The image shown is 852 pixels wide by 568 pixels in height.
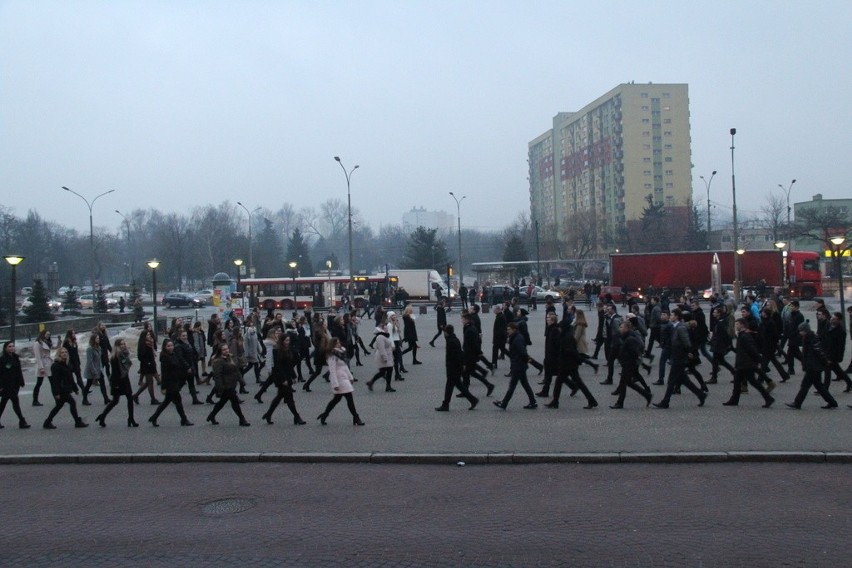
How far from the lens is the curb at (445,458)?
9391mm

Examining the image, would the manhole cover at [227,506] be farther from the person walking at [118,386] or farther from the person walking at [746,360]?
the person walking at [746,360]

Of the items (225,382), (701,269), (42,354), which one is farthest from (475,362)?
(701,269)

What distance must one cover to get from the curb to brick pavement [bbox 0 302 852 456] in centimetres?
24

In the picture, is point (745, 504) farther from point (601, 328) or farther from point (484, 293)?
point (484, 293)

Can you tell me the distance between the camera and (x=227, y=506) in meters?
8.23

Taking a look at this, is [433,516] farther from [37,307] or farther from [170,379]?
[37,307]

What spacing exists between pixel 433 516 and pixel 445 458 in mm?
2304

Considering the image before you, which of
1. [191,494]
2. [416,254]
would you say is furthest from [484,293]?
[191,494]

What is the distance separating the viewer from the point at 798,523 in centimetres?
700

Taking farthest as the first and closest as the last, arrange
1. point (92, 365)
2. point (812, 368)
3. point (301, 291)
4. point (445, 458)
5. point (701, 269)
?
point (301, 291), point (701, 269), point (92, 365), point (812, 368), point (445, 458)

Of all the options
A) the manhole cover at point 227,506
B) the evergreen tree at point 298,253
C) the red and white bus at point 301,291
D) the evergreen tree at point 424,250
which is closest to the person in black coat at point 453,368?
the manhole cover at point 227,506

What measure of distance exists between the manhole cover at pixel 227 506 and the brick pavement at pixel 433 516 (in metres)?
0.08

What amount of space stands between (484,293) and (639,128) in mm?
66213

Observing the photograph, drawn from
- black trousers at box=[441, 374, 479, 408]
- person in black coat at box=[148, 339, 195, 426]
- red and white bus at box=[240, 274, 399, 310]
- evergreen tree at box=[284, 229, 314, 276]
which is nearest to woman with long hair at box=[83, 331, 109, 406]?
person in black coat at box=[148, 339, 195, 426]
